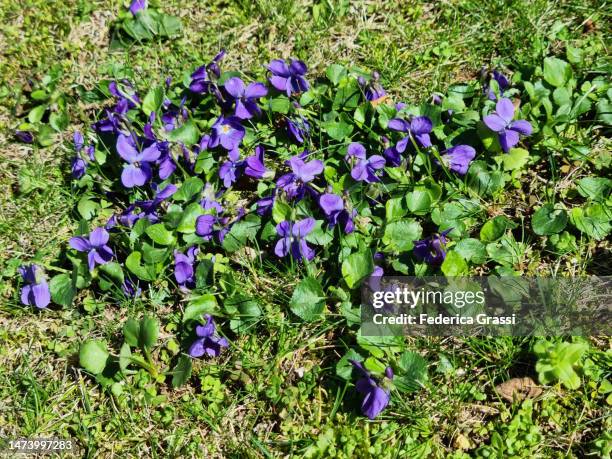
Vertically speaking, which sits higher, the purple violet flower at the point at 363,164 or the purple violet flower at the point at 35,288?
the purple violet flower at the point at 363,164

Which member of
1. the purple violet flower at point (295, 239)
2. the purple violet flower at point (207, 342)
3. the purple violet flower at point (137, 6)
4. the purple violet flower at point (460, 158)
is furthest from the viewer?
the purple violet flower at point (137, 6)

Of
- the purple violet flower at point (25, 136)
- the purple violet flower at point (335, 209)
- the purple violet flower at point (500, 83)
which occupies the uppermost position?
the purple violet flower at point (500, 83)

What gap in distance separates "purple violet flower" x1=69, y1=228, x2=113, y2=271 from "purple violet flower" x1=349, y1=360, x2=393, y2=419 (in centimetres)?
112

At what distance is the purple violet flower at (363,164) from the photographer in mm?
2682

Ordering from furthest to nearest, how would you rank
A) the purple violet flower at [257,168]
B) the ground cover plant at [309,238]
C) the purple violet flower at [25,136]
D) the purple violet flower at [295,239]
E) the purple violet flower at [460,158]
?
the purple violet flower at [25,136] → the purple violet flower at [257,168] → the purple violet flower at [460,158] → the purple violet flower at [295,239] → the ground cover plant at [309,238]

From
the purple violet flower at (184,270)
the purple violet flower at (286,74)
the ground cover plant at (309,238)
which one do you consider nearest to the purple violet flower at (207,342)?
the ground cover plant at (309,238)

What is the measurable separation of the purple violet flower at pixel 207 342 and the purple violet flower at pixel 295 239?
38 centimetres

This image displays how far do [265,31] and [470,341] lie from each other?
1915mm

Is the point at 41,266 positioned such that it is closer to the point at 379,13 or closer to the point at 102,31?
the point at 102,31

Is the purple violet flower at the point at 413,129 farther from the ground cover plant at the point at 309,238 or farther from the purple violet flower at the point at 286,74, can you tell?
the purple violet flower at the point at 286,74

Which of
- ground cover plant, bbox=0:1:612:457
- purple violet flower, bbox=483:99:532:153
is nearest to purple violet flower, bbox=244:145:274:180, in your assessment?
ground cover plant, bbox=0:1:612:457

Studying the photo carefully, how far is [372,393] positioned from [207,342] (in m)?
0.65

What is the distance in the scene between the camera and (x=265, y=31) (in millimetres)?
3426

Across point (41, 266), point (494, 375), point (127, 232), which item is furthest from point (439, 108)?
point (41, 266)
